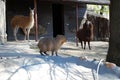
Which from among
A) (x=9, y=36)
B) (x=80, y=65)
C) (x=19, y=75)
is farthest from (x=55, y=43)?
(x=9, y=36)

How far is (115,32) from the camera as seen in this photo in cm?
871

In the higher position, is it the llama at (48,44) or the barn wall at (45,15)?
the barn wall at (45,15)

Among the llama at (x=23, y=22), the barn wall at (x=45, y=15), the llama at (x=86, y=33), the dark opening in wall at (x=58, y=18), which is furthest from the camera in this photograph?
the dark opening in wall at (x=58, y=18)

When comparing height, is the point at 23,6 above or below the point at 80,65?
above

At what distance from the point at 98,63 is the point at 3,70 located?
4.63 feet

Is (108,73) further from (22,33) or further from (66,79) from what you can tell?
(22,33)

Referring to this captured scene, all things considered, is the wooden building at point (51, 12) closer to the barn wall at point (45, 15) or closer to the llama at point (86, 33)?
the barn wall at point (45, 15)

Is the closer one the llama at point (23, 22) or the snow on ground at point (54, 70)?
the snow on ground at point (54, 70)

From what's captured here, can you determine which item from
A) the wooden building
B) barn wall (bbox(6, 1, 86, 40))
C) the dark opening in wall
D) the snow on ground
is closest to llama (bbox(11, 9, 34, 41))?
the wooden building

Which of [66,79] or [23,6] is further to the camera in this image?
[23,6]

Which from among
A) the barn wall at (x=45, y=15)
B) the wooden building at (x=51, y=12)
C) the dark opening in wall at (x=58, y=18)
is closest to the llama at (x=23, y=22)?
the wooden building at (x=51, y=12)

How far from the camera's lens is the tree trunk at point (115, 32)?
28.4 ft

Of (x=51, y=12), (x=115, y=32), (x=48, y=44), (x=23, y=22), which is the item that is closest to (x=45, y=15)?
(x=51, y=12)

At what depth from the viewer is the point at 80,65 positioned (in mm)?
5371
